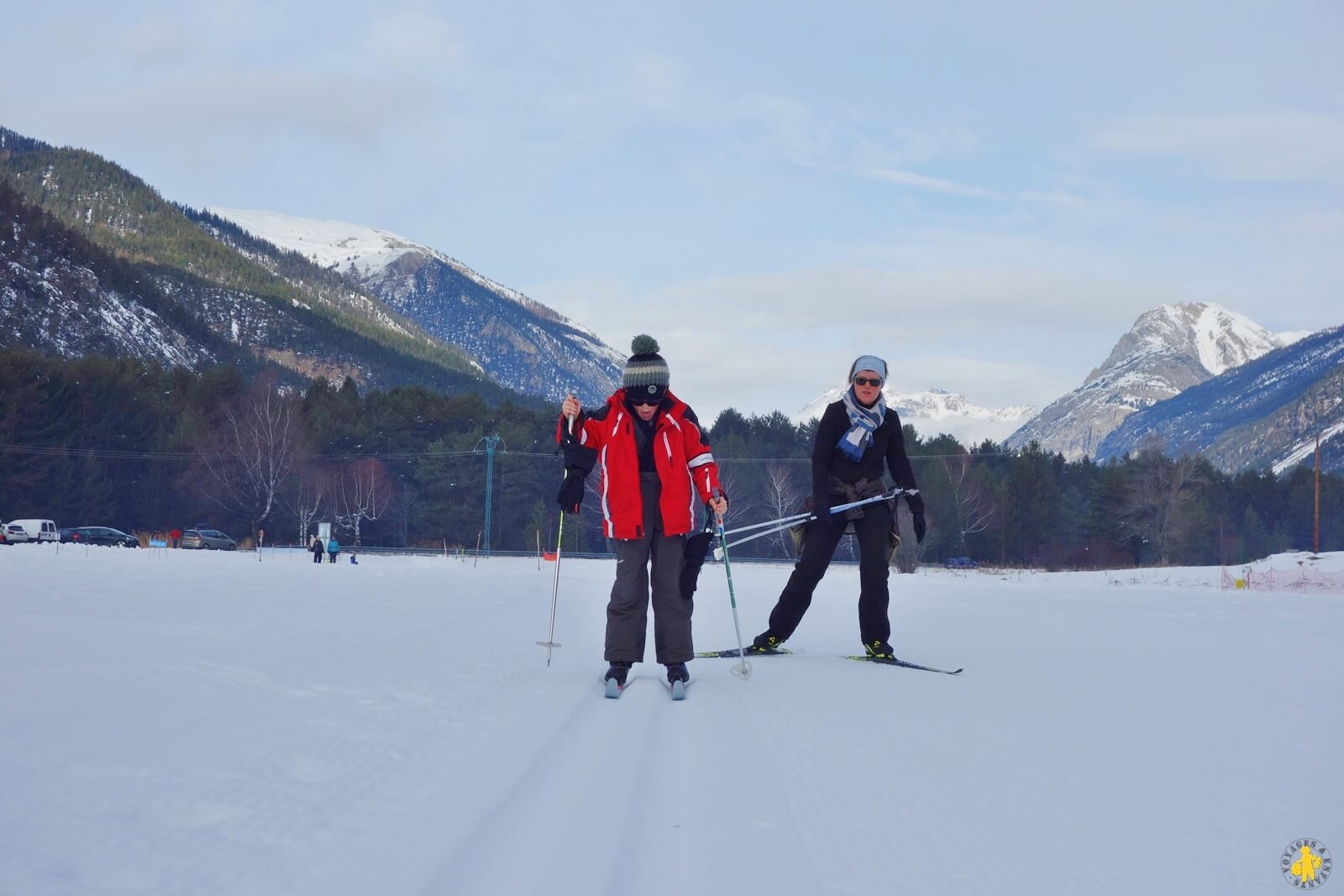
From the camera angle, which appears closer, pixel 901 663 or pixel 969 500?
pixel 901 663

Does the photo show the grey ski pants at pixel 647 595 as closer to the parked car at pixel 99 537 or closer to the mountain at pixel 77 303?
the parked car at pixel 99 537

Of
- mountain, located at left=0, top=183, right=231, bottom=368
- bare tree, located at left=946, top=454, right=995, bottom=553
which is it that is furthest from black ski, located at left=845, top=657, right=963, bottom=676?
mountain, located at left=0, top=183, right=231, bottom=368

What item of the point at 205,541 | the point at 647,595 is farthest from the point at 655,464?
the point at 205,541

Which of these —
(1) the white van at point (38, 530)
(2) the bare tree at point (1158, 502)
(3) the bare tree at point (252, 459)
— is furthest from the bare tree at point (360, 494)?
(2) the bare tree at point (1158, 502)

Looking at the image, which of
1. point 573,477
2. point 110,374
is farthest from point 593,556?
point 573,477

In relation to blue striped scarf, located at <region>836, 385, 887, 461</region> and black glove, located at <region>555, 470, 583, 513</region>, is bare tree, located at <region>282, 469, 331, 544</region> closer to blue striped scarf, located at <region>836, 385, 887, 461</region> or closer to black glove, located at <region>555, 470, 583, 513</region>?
blue striped scarf, located at <region>836, 385, 887, 461</region>

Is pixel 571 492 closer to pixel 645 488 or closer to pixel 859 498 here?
pixel 645 488

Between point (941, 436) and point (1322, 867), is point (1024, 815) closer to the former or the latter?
point (1322, 867)

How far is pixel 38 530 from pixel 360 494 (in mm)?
22407

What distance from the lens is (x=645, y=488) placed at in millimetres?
5910

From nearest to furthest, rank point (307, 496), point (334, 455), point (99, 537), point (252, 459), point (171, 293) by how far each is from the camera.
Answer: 1. point (99, 537)
2. point (252, 459)
3. point (307, 496)
4. point (334, 455)
5. point (171, 293)

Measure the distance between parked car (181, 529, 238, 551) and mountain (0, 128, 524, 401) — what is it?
59108mm

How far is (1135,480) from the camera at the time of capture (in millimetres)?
69750

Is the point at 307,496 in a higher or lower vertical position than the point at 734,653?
higher
